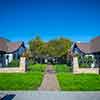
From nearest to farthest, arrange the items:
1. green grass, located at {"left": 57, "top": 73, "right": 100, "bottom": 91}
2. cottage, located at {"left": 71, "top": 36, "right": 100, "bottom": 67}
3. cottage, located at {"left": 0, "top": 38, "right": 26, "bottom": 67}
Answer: green grass, located at {"left": 57, "top": 73, "right": 100, "bottom": 91}
cottage, located at {"left": 0, "top": 38, "right": 26, "bottom": 67}
cottage, located at {"left": 71, "top": 36, "right": 100, "bottom": 67}

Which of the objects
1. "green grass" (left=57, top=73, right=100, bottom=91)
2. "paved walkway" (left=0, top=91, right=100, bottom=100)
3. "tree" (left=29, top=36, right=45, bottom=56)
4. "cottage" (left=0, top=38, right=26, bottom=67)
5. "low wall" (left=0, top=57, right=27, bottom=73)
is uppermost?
"tree" (left=29, top=36, right=45, bottom=56)

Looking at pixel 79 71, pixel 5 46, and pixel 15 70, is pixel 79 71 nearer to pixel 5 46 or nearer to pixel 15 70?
pixel 15 70

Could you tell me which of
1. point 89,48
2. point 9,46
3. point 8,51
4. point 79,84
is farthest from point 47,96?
point 89,48

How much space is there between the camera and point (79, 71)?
29016mm

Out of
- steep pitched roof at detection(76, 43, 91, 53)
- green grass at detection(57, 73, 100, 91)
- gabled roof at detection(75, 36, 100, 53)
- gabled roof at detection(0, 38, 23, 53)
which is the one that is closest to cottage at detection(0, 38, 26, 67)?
gabled roof at detection(0, 38, 23, 53)

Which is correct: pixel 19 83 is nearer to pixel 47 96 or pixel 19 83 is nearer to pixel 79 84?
pixel 79 84

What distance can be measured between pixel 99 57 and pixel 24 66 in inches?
629

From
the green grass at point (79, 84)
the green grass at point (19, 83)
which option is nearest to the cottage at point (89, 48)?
the green grass at point (79, 84)

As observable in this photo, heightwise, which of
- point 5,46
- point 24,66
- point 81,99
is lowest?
point 81,99

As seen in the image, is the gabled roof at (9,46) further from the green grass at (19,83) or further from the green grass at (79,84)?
the green grass at (79,84)

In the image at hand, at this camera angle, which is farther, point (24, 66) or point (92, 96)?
point (24, 66)

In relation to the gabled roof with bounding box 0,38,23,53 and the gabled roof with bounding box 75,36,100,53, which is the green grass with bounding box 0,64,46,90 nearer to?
the gabled roof with bounding box 0,38,23,53

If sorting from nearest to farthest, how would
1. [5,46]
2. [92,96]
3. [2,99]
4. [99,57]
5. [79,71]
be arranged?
[2,99]
[92,96]
[79,71]
[99,57]
[5,46]

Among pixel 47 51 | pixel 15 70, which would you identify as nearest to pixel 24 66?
pixel 15 70
